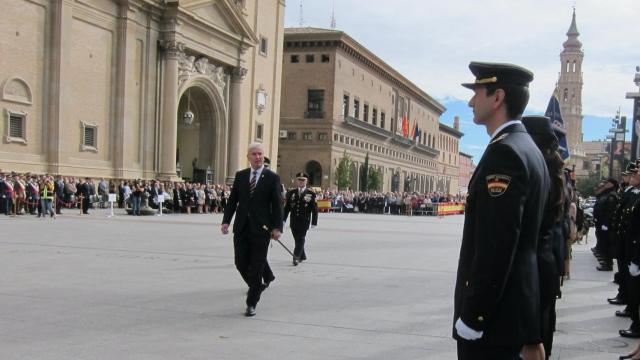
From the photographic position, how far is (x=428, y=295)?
9.28 m

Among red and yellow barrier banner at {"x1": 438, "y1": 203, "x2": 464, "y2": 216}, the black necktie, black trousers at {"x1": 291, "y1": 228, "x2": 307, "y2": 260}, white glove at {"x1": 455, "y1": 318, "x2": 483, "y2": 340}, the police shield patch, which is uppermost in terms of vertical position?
the police shield patch

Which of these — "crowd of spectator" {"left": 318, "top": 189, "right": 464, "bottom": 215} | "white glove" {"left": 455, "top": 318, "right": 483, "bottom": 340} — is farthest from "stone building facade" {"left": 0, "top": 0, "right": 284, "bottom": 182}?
"white glove" {"left": 455, "top": 318, "right": 483, "bottom": 340}

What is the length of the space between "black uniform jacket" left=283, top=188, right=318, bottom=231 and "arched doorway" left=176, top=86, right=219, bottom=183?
3173 centimetres

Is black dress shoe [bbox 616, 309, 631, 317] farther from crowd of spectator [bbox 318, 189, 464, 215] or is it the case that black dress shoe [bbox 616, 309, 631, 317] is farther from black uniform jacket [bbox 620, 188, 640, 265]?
crowd of spectator [bbox 318, 189, 464, 215]

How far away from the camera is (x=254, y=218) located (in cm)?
785

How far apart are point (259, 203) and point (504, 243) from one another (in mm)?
5368

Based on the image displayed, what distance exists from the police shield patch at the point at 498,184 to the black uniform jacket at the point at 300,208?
10036 mm

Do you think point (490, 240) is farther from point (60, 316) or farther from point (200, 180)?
point (200, 180)

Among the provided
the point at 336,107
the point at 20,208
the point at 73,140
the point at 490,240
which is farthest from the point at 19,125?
the point at 336,107

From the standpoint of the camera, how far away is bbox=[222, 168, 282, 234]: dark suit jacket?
7.86m

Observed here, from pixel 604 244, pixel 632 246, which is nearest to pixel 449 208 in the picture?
pixel 604 244

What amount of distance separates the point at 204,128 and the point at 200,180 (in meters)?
3.81

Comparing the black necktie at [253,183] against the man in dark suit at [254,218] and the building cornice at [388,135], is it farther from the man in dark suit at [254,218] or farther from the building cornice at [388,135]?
the building cornice at [388,135]

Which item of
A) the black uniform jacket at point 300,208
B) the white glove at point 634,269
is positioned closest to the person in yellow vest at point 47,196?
the black uniform jacket at point 300,208
